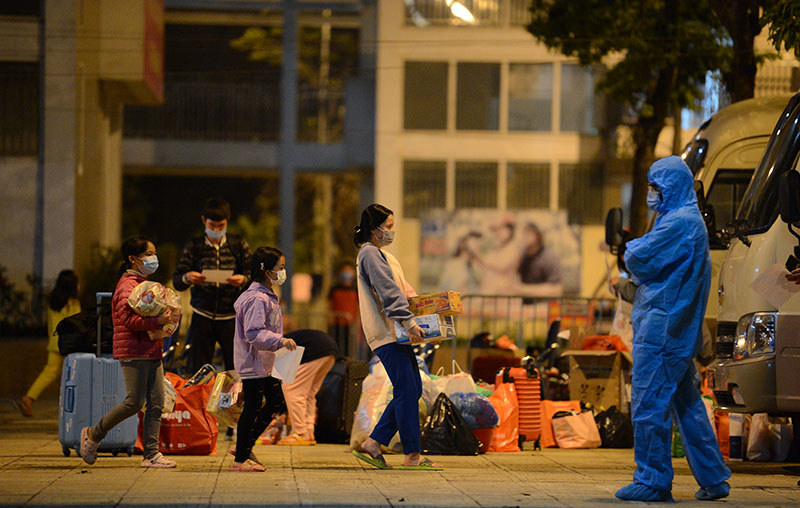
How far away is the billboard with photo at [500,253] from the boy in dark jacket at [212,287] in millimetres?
13993

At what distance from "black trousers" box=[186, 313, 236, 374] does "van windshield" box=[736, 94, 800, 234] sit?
177 inches

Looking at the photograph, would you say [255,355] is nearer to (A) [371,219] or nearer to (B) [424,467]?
(A) [371,219]

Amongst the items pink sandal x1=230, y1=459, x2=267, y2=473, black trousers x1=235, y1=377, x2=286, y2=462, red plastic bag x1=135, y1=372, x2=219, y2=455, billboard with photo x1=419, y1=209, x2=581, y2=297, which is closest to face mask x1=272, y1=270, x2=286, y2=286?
black trousers x1=235, y1=377, x2=286, y2=462

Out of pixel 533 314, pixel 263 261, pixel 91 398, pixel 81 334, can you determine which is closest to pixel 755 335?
pixel 263 261

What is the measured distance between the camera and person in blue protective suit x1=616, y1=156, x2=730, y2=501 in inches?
294

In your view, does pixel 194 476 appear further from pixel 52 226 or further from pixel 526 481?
pixel 52 226

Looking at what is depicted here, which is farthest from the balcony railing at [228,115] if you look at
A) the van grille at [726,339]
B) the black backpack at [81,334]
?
the van grille at [726,339]

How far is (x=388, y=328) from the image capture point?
896cm

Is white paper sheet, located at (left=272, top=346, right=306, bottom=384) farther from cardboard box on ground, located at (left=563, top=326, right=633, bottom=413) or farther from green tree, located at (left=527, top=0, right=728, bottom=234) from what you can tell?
green tree, located at (left=527, top=0, right=728, bottom=234)

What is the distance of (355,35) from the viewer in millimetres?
40906

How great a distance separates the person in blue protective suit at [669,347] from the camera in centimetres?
746

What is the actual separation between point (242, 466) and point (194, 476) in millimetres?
411

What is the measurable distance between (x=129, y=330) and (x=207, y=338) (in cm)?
215

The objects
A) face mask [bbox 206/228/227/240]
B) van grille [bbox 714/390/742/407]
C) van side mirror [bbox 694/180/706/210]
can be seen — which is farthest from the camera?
van side mirror [bbox 694/180/706/210]
